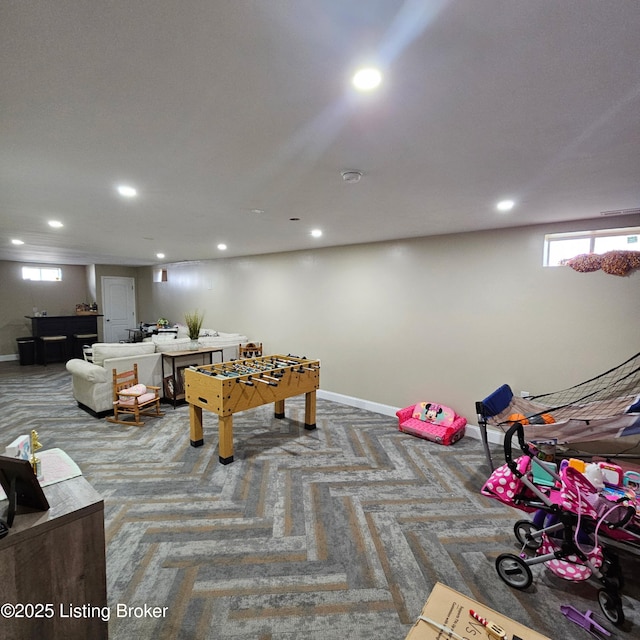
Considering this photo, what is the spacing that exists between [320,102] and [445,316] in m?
3.38

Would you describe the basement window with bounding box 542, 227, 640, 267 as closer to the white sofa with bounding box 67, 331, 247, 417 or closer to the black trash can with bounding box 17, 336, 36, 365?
the white sofa with bounding box 67, 331, 247, 417

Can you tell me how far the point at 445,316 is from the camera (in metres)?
4.21

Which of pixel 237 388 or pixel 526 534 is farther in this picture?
pixel 237 388

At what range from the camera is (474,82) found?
1.23 m

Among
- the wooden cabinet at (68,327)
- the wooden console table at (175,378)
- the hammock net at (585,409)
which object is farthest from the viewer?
the wooden cabinet at (68,327)

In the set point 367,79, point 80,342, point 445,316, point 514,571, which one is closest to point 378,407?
point 445,316

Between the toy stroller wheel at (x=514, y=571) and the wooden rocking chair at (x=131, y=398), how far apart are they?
406 cm

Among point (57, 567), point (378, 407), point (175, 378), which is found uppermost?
point (57, 567)

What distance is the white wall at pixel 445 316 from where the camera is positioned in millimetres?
3363

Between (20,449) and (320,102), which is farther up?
(320,102)

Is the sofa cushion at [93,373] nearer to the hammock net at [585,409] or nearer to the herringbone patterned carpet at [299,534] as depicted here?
the herringbone patterned carpet at [299,534]

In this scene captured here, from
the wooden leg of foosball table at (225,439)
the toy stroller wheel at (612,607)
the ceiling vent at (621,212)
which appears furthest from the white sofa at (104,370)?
the ceiling vent at (621,212)

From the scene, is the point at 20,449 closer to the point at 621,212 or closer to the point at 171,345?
the point at 171,345

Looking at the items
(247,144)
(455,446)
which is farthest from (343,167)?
(455,446)
